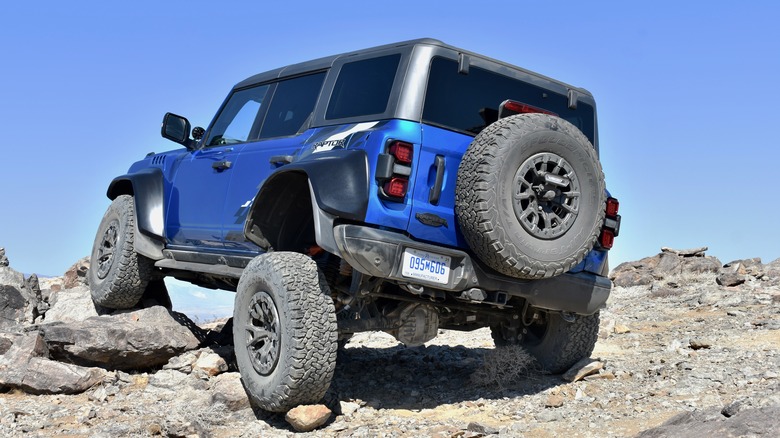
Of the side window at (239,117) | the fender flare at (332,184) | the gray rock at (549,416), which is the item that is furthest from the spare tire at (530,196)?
the side window at (239,117)

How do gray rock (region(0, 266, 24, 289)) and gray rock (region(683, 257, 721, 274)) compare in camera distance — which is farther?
gray rock (region(683, 257, 721, 274))

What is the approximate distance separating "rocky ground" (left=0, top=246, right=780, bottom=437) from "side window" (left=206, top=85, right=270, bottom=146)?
1526 millimetres

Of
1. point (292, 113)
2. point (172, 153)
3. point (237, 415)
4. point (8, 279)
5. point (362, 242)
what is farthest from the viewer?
point (8, 279)

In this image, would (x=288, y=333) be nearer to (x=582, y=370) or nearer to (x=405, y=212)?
(x=405, y=212)

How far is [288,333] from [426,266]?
885mm

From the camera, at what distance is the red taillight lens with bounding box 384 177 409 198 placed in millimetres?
4824

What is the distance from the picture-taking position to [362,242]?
15.7ft

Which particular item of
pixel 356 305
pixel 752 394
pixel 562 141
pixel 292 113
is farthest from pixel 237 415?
pixel 752 394

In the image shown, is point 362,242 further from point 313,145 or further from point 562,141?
point 562,141

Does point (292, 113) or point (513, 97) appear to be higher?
point (513, 97)

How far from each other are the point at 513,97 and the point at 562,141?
0.69m

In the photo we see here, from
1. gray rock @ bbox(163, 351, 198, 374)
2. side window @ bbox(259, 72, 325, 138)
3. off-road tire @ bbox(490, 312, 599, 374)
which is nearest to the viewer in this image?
side window @ bbox(259, 72, 325, 138)

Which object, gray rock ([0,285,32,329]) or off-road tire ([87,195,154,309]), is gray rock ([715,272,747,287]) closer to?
off-road tire ([87,195,154,309])

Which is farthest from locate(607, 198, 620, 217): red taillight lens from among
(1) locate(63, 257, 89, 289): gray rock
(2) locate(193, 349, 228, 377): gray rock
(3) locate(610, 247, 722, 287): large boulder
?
(1) locate(63, 257, 89, 289): gray rock
